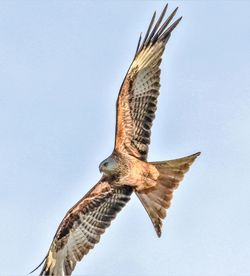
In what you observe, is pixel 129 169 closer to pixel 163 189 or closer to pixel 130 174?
pixel 130 174

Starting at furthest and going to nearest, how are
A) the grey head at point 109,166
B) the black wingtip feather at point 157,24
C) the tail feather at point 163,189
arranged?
the black wingtip feather at point 157,24
the grey head at point 109,166
the tail feather at point 163,189

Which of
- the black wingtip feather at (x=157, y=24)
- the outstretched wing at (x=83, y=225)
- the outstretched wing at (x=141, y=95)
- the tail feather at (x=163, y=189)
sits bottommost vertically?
the outstretched wing at (x=83, y=225)

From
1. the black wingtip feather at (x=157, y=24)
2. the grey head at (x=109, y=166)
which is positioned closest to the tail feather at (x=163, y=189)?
the grey head at (x=109, y=166)

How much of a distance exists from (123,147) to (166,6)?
7.41 feet

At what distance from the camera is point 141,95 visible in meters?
13.9

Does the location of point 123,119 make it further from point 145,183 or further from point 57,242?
point 57,242

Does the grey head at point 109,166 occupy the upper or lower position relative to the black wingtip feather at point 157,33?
lower

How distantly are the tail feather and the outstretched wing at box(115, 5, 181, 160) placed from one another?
0.47m

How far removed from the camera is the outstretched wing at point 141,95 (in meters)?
13.9

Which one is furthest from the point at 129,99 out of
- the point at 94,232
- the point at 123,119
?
the point at 94,232

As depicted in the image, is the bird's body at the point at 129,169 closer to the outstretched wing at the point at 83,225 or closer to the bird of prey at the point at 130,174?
the bird of prey at the point at 130,174

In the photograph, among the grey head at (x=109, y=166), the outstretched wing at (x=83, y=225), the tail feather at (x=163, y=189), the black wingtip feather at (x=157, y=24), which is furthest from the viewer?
the outstretched wing at (x=83, y=225)

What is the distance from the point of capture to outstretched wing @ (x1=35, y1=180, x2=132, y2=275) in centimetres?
1412

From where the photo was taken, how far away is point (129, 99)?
1395 centimetres
